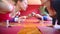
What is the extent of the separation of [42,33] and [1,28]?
0.31 ft

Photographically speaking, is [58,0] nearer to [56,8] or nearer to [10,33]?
[56,8]

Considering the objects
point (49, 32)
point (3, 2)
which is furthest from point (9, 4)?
point (49, 32)

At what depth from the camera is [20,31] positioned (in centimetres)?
23

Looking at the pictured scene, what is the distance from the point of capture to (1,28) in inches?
9.6

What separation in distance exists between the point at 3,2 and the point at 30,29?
0.10 m

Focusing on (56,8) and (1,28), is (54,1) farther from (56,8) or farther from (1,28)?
(1,28)

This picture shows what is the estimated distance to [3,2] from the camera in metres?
0.15

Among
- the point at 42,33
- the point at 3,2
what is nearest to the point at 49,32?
the point at 42,33

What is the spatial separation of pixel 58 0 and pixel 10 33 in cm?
12

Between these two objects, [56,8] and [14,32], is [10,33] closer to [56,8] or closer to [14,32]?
[14,32]

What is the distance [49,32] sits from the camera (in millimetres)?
228

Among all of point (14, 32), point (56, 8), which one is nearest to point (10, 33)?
point (14, 32)

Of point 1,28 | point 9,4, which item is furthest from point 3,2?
point 1,28

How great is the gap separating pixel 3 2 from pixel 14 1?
0.03 m
